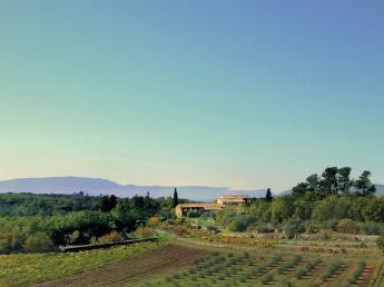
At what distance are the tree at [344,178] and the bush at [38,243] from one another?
6255 centimetres

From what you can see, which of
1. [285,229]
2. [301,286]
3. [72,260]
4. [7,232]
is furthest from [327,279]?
[7,232]

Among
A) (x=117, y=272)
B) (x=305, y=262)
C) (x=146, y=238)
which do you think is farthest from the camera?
(x=146, y=238)

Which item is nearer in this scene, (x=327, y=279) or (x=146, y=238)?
(x=327, y=279)

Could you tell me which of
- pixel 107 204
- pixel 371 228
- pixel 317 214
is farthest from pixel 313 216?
pixel 107 204

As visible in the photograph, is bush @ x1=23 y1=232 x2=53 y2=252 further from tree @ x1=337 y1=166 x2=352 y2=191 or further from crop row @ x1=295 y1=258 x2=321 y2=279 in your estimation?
tree @ x1=337 y1=166 x2=352 y2=191

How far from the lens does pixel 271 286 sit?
39.1 m

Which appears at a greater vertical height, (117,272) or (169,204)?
(169,204)

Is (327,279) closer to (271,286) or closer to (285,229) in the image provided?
(271,286)

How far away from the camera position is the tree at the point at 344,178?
4063 inches

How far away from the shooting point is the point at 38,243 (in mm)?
63188

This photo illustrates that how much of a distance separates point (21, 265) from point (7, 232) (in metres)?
15.2

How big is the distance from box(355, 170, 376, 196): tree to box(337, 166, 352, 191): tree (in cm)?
276

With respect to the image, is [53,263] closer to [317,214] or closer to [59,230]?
[59,230]

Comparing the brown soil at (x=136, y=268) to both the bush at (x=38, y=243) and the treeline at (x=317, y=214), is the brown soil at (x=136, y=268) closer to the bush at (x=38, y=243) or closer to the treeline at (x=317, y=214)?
the bush at (x=38, y=243)
